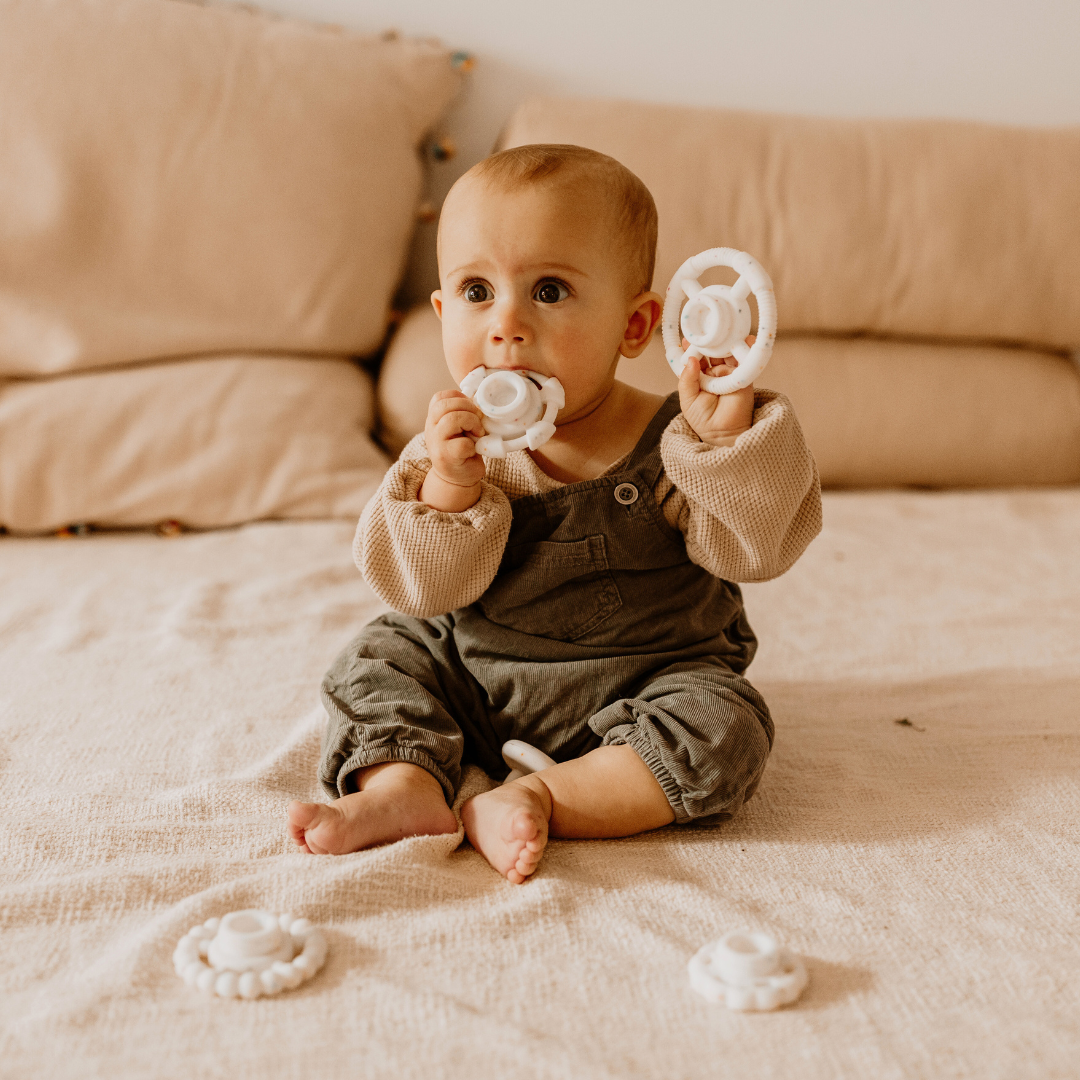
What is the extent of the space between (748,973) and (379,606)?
29.0 inches

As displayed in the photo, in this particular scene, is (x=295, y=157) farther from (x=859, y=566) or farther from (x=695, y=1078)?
(x=695, y=1078)

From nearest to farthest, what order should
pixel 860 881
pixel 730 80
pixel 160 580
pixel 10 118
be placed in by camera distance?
pixel 860 881, pixel 160 580, pixel 10 118, pixel 730 80

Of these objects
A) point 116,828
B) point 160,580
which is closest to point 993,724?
point 116,828

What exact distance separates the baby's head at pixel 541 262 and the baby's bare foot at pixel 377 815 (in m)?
0.30

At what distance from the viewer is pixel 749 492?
788 mm

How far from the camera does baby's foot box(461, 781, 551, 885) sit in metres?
0.70

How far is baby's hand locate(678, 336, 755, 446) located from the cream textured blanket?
0.27 meters

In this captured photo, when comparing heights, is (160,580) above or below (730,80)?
below

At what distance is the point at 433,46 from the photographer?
1.78 m

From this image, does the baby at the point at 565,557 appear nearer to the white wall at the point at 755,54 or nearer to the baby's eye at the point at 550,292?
the baby's eye at the point at 550,292

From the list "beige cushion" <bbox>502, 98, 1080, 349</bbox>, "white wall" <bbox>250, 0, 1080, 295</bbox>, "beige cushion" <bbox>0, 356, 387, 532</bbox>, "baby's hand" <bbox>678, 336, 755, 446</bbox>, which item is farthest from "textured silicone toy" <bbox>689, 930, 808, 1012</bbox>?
"white wall" <bbox>250, 0, 1080, 295</bbox>

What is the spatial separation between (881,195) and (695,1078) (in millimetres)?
1493

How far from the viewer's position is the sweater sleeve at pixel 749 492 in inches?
30.8

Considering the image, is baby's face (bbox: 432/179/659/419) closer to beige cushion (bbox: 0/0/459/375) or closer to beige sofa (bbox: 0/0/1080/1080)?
beige sofa (bbox: 0/0/1080/1080)
